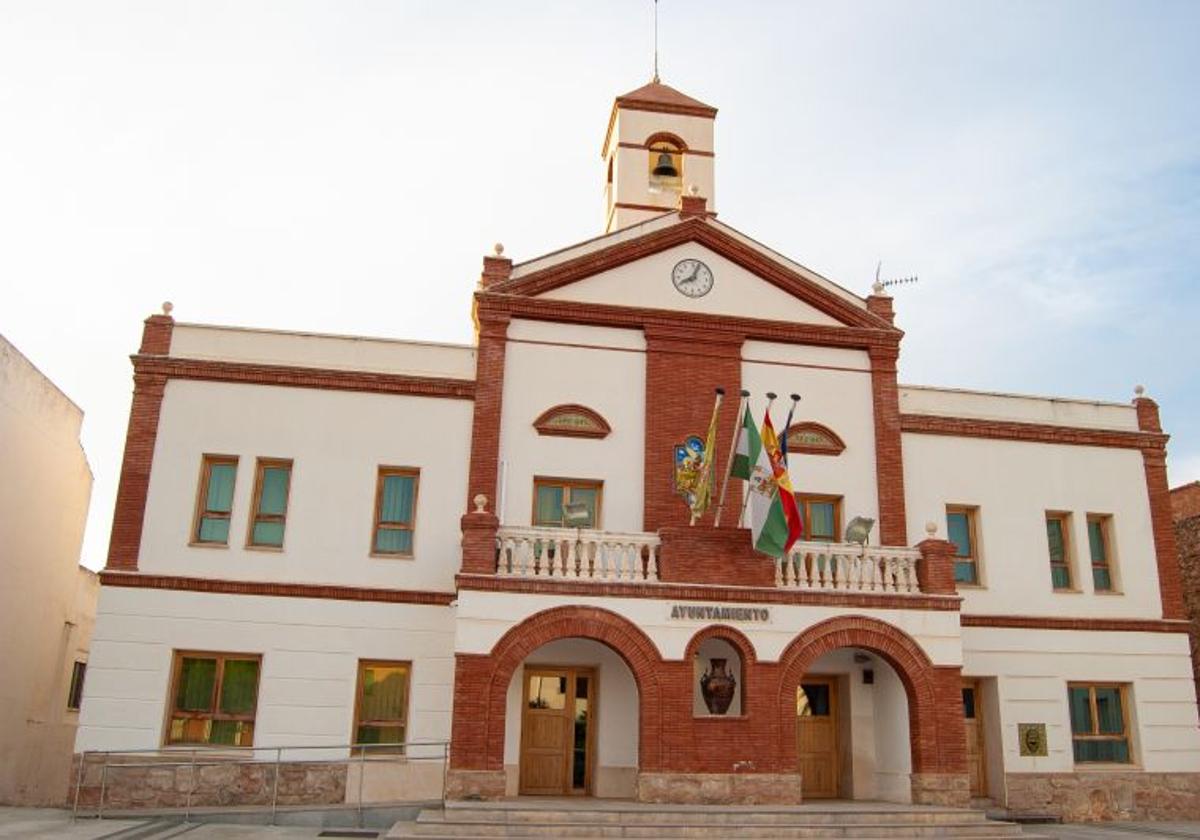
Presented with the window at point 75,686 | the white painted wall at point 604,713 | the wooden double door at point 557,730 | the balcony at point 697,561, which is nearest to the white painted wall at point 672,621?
the balcony at point 697,561

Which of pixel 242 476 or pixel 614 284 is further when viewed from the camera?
pixel 614 284

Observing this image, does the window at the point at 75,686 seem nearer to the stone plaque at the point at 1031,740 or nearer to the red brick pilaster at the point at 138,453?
the red brick pilaster at the point at 138,453

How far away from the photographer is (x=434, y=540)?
18.7 metres

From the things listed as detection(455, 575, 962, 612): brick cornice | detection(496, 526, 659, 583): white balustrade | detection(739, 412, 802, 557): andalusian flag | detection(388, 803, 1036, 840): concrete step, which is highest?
detection(739, 412, 802, 557): andalusian flag

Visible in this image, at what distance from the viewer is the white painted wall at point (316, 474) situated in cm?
1828

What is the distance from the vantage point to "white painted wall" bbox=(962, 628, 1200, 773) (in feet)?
64.4

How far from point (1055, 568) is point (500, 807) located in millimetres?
12376

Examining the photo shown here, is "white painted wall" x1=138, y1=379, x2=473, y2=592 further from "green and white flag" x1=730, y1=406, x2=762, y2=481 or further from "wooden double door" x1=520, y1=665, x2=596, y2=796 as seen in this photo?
"green and white flag" x1=730, y1=406, x2=762, y2=481

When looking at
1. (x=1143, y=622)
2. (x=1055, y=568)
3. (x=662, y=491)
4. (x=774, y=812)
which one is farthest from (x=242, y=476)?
(x=1143, y=622)

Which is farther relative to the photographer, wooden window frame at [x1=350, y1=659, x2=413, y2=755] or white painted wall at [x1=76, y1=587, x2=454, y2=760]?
wooden window frame at [x1=350, y1=659, x2=413, y2=755]

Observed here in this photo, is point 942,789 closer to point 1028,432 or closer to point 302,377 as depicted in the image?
point 1028,432

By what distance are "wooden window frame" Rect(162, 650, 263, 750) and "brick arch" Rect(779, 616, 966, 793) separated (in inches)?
340

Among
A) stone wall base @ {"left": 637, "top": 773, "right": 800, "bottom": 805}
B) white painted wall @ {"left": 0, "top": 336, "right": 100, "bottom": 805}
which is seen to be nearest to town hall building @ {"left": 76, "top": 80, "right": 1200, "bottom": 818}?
stone wall base @ {"left": 637, "top": 773, "right": 800, "bottom": 805}

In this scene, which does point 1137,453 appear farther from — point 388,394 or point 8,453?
point 8,453
